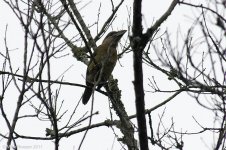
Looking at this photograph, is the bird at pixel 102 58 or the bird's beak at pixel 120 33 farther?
the bird's beak at pixel 120 33

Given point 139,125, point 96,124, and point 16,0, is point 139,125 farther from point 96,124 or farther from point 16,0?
point 96,124

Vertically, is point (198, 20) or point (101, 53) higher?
point (101, 53)

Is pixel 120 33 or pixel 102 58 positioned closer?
pixel 102 58

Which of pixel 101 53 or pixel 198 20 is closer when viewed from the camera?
pixel 198 20

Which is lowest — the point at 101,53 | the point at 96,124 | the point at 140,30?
the point at 140,30

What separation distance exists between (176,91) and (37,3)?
1775 millimetres

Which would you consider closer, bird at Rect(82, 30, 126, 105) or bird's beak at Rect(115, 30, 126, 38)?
bird at Rect(82, 30, 126, 105)

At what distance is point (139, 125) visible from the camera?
2.05m

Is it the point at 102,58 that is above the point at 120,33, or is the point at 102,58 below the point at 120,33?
below

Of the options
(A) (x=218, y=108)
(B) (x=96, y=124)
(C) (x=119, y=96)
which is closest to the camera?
(A) (x=218, y=108)

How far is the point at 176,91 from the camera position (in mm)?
4297

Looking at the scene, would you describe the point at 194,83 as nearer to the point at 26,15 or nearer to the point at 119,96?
the point at 119,96

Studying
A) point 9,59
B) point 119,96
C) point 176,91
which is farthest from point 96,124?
point 9,59

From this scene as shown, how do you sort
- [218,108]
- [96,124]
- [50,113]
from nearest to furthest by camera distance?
1. [50,113]
2. [218,108]
3. [96,124]
